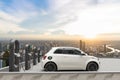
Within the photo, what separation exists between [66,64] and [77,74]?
16.6ft

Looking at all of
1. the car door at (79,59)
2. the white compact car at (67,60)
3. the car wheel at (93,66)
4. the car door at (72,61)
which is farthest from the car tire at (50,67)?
the car wheel at (93,66)

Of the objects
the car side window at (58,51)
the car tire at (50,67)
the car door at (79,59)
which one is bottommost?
the car tire at (50,67)

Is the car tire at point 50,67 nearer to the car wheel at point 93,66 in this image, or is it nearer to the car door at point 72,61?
the car door at point 72,61

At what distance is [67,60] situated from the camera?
58.5 ft

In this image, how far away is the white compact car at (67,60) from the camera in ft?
58.0

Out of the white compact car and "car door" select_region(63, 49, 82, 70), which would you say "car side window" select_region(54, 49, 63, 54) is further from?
"car door" select_region(63, 49, 82, 70)

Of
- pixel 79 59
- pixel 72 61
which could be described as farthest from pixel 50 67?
pixel 79 59

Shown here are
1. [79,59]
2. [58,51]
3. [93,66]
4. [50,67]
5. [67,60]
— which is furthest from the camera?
[93,66]

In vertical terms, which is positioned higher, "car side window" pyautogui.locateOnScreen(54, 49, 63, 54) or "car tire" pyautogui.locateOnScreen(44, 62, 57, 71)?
"car side window" pyautogui.locateOnScreen(54, 49, 63, 54)

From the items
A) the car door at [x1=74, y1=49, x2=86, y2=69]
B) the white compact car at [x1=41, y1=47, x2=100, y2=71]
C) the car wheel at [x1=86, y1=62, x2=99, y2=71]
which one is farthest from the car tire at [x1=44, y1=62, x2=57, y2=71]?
the car wheel at [x1=86, y1=62, x2=99, y2=71]

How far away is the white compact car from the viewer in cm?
1767

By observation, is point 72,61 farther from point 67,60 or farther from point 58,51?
point 58,51

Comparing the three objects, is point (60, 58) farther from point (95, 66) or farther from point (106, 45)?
point (106, 45)

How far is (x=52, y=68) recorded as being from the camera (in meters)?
17.7
